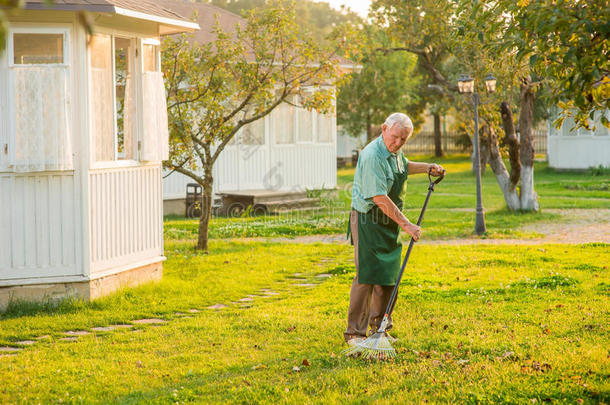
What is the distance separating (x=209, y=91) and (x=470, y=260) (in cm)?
495

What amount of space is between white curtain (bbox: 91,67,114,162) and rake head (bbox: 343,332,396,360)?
4.36 metres

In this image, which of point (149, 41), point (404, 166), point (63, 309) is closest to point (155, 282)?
point (63, 309)

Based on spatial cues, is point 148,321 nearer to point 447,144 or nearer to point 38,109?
point 38,109

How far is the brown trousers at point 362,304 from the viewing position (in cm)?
686

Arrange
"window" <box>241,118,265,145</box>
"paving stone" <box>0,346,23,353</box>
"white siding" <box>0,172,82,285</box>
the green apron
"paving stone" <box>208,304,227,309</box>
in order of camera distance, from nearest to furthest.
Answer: the green apron
"paving stone" <box>0,346,23,353</box>
"white siding" <box>0,172,82,285</box>
"paving stone" <box>208,304,227,309</box>
"window" <box>241,118,265,145</box>

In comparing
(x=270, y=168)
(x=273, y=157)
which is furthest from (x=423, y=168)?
(x=273, y=157)

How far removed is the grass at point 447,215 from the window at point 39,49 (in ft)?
20.7

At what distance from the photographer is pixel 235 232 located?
16891 millimetres

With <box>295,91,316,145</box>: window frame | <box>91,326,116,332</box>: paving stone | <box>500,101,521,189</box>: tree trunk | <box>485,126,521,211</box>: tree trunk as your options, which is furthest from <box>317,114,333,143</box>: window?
<box>91,326,116,332</box>: paving stone

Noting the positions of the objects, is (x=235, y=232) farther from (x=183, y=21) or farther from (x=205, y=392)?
(x=205, y=392)

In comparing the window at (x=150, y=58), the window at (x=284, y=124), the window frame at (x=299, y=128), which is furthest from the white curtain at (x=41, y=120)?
the window frame at (x=299, y=128)

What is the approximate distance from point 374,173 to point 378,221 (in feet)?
1.41

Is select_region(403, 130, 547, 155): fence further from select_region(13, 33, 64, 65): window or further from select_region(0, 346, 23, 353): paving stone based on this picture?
select_region(0, 346, 23, 353): paving stone

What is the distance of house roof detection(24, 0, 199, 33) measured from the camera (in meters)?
8.45
